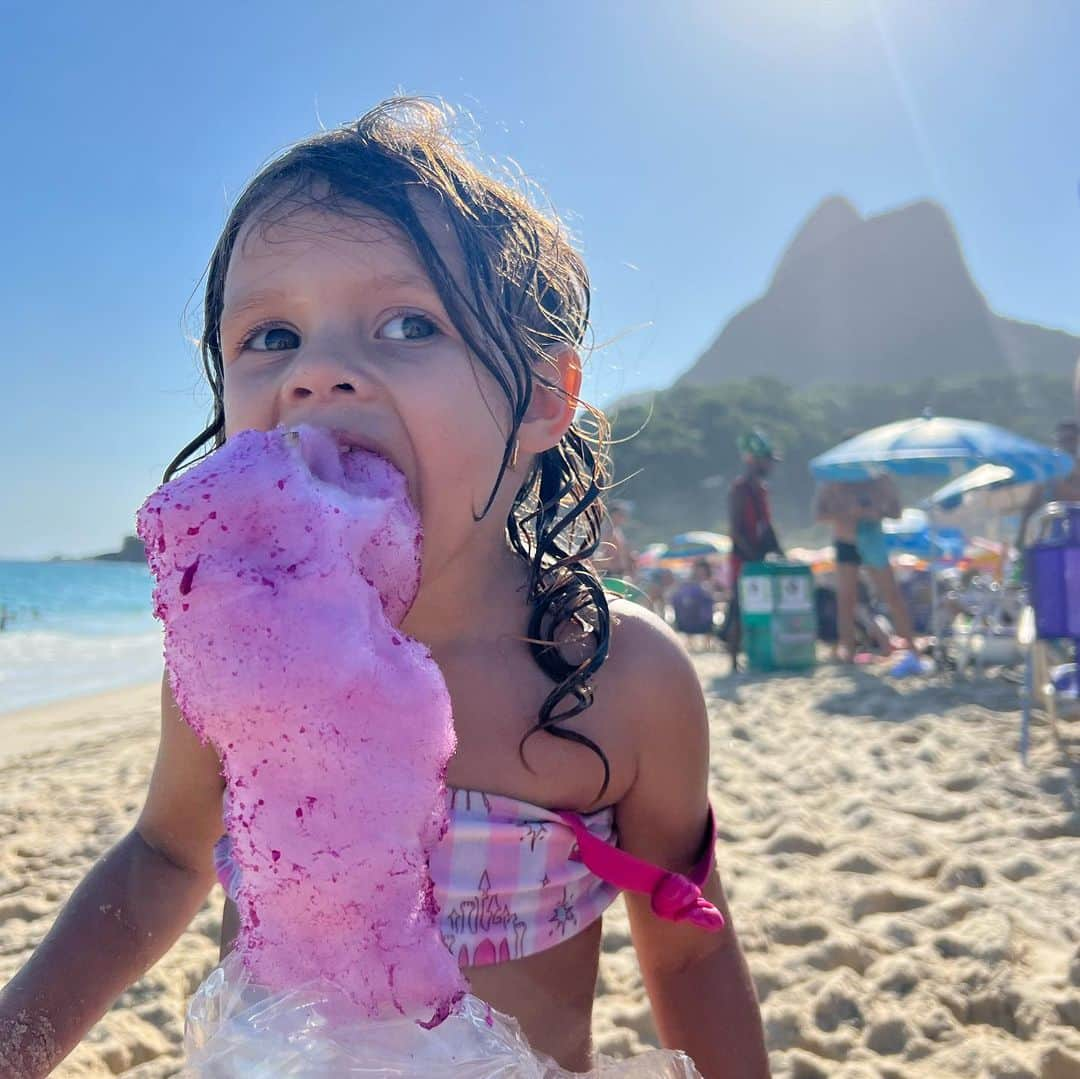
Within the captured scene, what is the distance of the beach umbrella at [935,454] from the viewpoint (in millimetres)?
7934

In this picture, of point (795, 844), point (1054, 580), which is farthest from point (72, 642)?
point (1054, 580)

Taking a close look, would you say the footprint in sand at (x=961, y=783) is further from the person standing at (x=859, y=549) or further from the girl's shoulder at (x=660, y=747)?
the person standing at (x=859, y=549)

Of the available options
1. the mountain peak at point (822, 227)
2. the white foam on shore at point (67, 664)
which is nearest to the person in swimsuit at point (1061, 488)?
the white foam on shore at point (67, 664)

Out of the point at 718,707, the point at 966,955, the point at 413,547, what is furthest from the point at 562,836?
the point at 718,707

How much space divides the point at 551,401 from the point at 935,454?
7513 mm

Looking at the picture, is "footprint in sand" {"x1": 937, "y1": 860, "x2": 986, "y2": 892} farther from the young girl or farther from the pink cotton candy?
the pink cotton candy

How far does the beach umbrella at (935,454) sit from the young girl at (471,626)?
24.0 feet

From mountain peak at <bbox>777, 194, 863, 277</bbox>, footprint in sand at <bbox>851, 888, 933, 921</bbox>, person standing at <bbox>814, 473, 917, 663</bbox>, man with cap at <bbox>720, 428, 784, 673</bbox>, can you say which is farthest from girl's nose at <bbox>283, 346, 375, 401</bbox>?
mountain peak at <bbox>777, 194, 863, 277</bbox>

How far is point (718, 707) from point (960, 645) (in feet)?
8.04

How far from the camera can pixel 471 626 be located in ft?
4.33

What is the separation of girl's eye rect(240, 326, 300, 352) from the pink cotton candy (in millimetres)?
319

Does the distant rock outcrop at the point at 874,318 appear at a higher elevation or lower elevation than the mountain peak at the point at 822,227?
lower

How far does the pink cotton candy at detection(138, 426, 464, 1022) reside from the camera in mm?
718

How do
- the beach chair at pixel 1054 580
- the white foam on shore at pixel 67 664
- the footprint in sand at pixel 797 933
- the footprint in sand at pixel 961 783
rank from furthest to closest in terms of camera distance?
the white foam on shore at pixel 67 664 → the beach chair at pixel 1054 580 → the footprint in sand at pixel 961 783 → the footprint in sand at pixel 797 933
